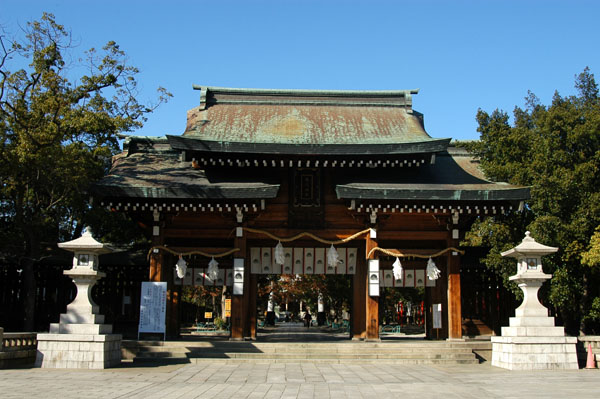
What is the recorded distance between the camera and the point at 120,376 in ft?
40.8

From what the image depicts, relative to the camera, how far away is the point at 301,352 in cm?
1628

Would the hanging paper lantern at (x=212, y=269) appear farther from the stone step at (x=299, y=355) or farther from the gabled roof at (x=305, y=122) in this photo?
the gabled roof at (x=305, y=122)

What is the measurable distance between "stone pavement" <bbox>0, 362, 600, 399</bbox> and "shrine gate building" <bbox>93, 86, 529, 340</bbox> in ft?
12.8

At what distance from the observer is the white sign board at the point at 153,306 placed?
55.8 feet

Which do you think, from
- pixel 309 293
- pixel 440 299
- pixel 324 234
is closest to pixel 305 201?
pixel 324 234

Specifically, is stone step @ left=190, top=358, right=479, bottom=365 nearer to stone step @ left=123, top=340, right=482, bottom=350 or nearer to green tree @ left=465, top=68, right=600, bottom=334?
stone step @ left=123, top=340, right=482, bottom=350

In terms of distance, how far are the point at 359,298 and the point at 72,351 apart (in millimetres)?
9821

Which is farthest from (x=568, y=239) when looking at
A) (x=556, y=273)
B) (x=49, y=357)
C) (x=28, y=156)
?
(x=28, y=156)

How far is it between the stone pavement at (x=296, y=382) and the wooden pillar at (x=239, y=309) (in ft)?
8.60

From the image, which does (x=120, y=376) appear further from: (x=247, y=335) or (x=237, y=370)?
(x=247, y=335)

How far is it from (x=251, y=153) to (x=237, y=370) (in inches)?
298

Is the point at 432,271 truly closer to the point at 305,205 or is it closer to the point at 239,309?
the point at 305,205

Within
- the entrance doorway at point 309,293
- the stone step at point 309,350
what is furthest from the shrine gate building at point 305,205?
the entrance doorway at point 309,293

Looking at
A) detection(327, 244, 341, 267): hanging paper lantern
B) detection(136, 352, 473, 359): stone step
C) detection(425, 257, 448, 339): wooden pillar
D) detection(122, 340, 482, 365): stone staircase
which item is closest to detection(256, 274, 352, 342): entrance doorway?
detection(425, 257, 448, 339): wooden pillar
